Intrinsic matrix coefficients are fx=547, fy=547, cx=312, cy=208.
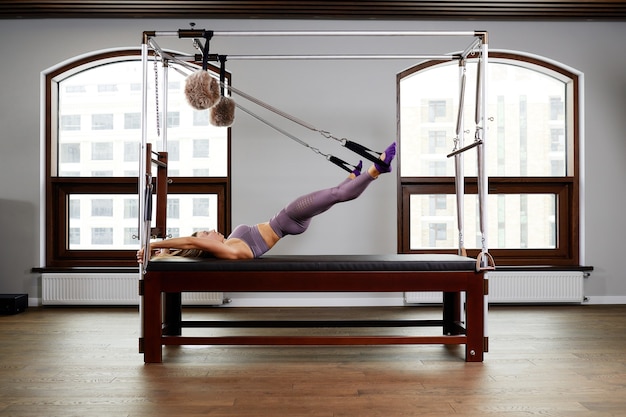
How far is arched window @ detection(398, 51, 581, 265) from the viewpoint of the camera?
5125 millimetres

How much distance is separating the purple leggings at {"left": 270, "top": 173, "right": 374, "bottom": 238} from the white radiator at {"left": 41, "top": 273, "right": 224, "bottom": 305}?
1.72 meters

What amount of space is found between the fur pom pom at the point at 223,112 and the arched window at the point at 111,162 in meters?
1.47

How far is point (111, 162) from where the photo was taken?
5156mm

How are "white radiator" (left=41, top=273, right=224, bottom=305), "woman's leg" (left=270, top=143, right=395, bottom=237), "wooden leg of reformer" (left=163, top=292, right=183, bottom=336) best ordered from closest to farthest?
1. "woman's leg" (left=270, top=143, right=395, bottom=237)
2. "wooden leg of reformer" (left=163, top=292, right=183, bottom=336)
3. "white radiator" (left=41, top=273, right=224, bottom=305)

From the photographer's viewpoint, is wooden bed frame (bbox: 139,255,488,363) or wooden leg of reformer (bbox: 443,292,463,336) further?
wooden leg of reformer (bbox: 443,292,463,336)

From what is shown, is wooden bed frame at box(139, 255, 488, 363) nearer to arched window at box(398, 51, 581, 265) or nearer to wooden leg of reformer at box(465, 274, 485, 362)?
wooden leg of reformer at box(465, 274, 485, 362)

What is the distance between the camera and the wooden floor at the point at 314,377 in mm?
2283

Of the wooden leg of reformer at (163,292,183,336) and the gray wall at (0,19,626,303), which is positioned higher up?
the gray wall at (0,19,626,303)

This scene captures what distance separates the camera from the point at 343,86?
5000 mm

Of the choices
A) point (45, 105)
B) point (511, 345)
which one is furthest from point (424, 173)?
point (45, 105)

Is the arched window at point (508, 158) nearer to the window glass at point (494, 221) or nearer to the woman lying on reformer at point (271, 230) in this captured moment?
the window glass at point (494, 221)

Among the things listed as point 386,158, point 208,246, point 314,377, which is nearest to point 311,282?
point 314,377

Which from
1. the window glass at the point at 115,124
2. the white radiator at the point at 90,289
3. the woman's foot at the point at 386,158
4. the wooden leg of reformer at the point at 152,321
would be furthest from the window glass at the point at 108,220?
the woman's foot at the point at 386,158

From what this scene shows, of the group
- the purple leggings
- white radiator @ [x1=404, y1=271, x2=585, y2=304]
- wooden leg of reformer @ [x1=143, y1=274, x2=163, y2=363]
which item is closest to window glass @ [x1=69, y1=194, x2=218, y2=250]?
the purple leggings
